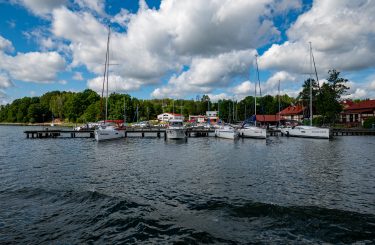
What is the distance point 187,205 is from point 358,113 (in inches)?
3707

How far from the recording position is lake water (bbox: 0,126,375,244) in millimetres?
9688

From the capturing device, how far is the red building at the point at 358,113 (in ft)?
276

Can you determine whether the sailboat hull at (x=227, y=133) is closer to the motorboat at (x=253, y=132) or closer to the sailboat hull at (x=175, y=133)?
the motorboat at (x=253, y=132)

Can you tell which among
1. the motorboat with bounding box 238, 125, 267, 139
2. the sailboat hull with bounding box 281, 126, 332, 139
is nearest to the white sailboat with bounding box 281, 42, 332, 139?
the sailboat hull with bounding box 281, 126, 332, 139

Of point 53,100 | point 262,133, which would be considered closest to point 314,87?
point 262,133

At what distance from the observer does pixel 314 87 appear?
93375 millimetres

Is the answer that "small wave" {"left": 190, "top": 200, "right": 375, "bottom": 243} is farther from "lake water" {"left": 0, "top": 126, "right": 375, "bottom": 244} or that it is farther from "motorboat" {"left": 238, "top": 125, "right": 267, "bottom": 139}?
"motorboat" {"left": 238, "top": 125, "right": 267, "bottom": 139}

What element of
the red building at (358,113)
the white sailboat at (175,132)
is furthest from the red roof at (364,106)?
the white sailboat at (175,132)

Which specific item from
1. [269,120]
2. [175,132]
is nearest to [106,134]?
[175,132]

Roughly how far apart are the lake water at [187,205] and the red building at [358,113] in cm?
7456

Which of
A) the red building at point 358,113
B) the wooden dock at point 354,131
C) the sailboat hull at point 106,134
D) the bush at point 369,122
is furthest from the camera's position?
the red building at point 358,113

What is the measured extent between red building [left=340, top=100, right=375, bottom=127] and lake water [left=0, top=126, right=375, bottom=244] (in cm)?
7456

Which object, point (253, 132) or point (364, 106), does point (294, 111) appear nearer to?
point (364, 106)

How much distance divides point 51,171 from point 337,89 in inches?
3337
